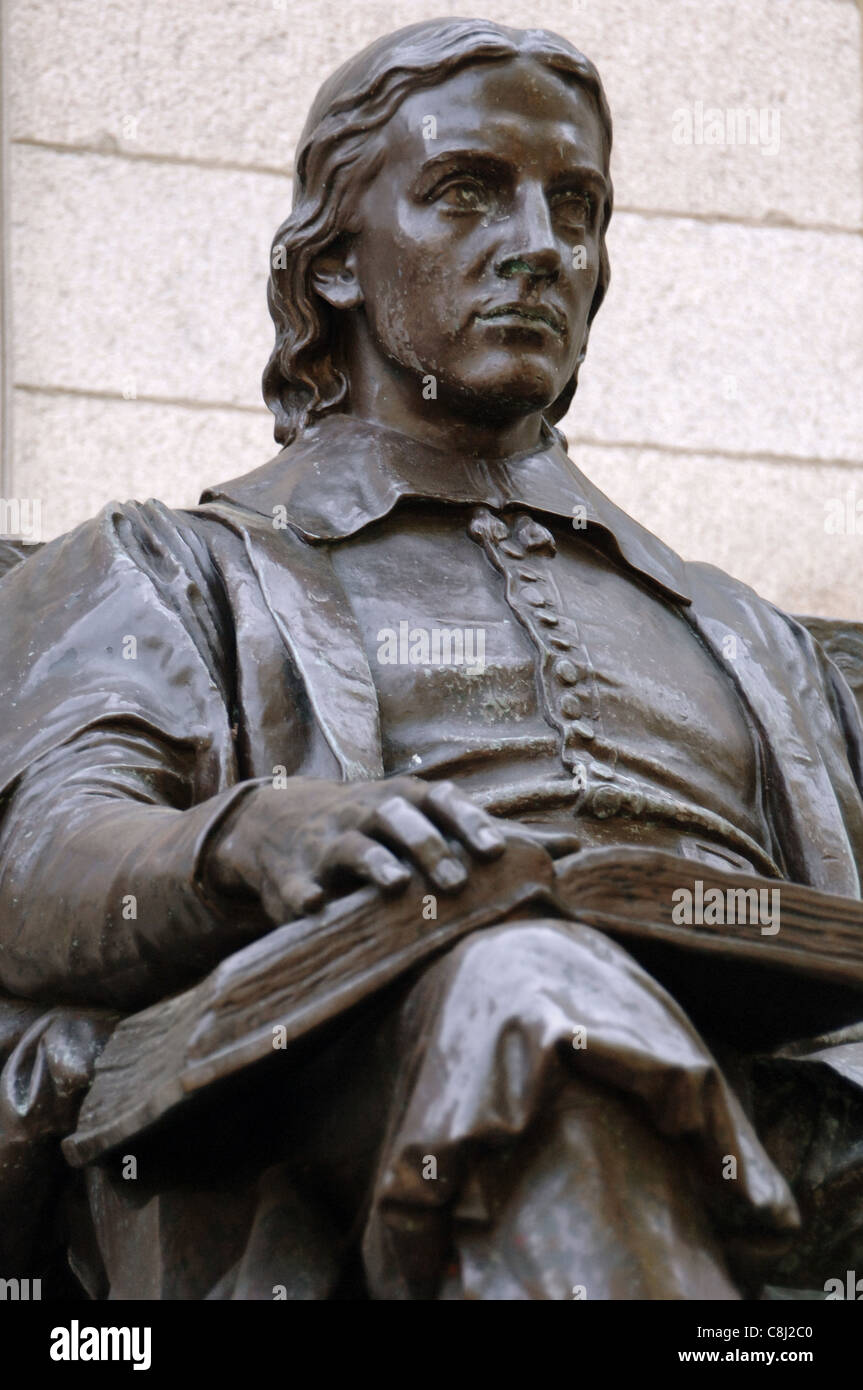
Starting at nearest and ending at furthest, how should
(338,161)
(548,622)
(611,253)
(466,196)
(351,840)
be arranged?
(351,840) < (548,622) < (466,196) < (338,161) < (611,253)

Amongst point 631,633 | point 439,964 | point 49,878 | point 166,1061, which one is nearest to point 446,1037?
point 439,964

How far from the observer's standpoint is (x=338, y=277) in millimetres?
4223

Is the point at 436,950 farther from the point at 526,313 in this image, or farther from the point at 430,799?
the point at 526,313

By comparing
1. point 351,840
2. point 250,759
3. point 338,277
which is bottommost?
point 250,759

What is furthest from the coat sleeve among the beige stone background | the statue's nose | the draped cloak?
the beige stone background

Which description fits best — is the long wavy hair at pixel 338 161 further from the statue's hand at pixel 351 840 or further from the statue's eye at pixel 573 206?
the statue's hand at pixel 351 840

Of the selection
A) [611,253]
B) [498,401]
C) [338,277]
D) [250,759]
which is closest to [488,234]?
[498,401]

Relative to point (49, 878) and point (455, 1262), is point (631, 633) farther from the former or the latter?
point (455, 1262)

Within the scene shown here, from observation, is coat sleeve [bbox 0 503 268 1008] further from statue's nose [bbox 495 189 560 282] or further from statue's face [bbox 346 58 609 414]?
statue's nose [bbox 495 189 560 282]

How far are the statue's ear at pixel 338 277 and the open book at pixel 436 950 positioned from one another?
1276mm

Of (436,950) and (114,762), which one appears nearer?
(436,950)

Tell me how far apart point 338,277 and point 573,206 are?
1.10 ft

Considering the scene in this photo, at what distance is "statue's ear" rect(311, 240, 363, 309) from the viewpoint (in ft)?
13.8

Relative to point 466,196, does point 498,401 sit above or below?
below
